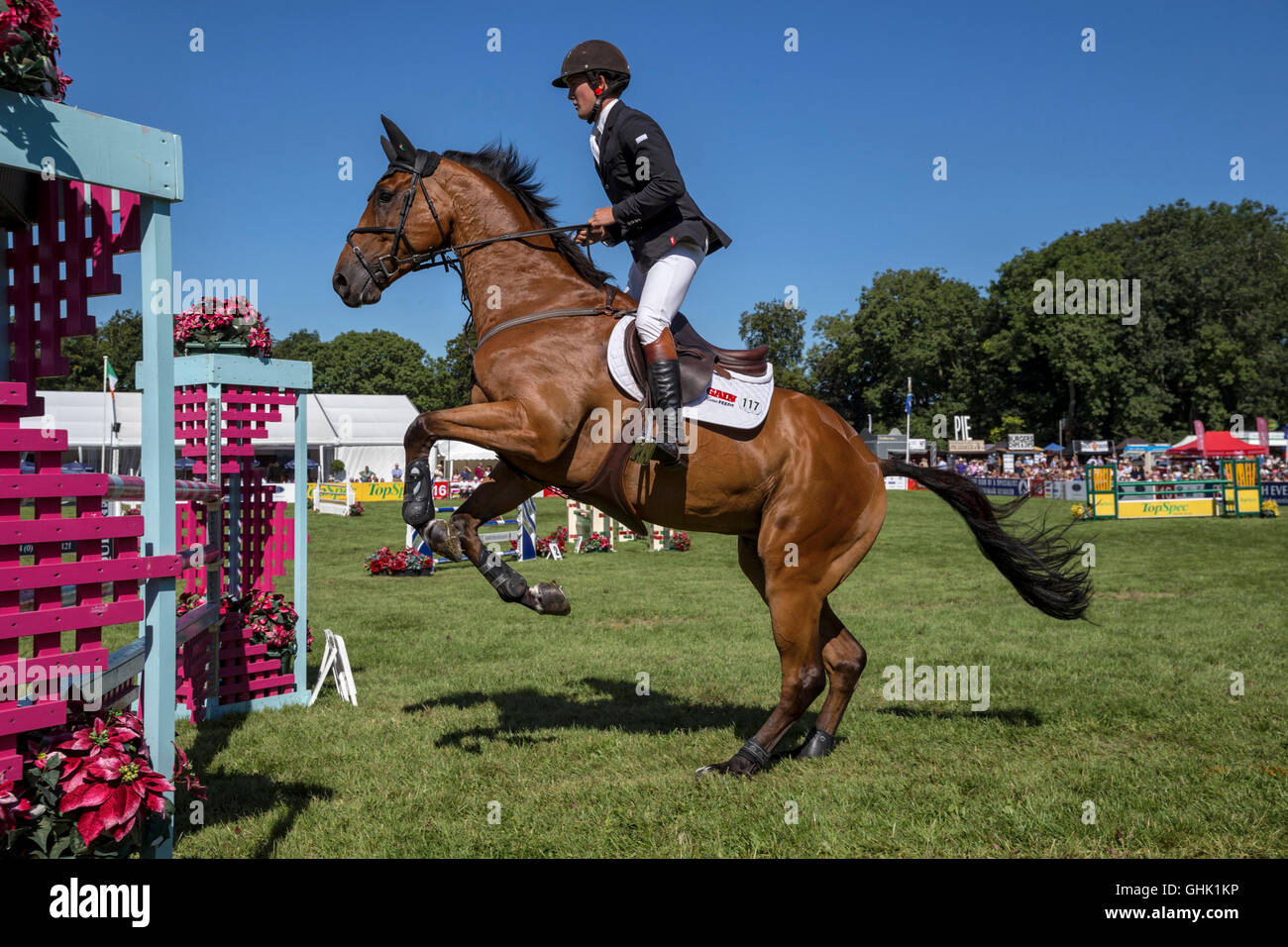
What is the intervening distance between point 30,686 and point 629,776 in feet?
9.85

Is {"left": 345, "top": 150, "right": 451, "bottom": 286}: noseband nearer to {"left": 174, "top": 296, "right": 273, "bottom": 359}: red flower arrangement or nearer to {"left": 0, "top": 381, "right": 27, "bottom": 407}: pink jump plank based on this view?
{"left": 174, "top": 296, "right": 273, "bottom": 359}: red flower arrangement

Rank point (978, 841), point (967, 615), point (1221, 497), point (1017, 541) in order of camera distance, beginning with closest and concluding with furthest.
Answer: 1. point (978, 841)
2. point (1017, 541)
3. point (967, 615)
4. point (1221, 497)

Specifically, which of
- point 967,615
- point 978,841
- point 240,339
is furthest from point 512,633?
point 978,841

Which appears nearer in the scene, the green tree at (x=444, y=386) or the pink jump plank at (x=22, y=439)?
the pink jump plank at (x=22, y=439)

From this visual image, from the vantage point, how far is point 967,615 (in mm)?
10695

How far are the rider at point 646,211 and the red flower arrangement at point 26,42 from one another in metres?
2.55

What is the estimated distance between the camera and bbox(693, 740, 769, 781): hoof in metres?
4.86

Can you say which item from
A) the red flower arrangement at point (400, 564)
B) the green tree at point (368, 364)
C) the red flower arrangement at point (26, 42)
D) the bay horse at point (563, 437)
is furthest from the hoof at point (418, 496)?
the green tree at point (368, 364)

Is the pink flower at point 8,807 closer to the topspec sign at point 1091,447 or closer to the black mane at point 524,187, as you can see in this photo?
the black mane at point 524,187

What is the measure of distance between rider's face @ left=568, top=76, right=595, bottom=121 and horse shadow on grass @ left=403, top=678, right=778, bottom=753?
3.75m

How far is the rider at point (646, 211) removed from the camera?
4.49 meters

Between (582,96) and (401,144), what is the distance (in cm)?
112

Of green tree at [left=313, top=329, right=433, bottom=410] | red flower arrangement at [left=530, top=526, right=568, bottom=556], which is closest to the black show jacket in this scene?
red flower arrangement at [left=530, top=526, right=568, bottom=556]
